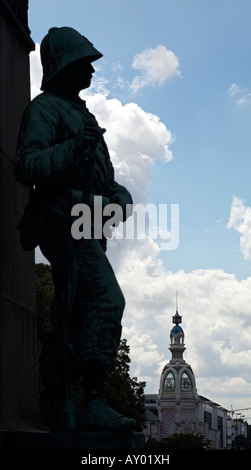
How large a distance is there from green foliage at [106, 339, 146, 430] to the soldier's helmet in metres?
25.8

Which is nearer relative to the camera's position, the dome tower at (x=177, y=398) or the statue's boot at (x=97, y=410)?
the statue's boot at (x=97, y=410)

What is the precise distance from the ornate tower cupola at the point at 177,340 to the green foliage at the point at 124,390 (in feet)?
425

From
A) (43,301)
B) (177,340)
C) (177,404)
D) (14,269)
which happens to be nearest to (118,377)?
(43,301)

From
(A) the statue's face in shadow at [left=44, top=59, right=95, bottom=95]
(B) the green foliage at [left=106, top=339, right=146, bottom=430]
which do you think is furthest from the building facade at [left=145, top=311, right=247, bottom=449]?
(A) the statue's face in shadow at [left=44, top=59, right=95, bottom=95]

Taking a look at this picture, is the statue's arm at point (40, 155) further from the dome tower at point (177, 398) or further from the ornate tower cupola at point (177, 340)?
the ornate tower cupola at point (177, 340)

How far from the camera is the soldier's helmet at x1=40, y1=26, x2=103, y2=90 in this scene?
5047mm

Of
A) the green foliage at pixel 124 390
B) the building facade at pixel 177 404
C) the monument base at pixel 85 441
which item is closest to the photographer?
the monument base at pixel 85 441

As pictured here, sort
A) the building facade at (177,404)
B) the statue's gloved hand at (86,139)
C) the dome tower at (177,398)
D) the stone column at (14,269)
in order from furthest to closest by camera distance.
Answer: the dome tower at (177,398)
the building facade at (177,404)
the stone column at (14,269)
the statue's gloved hand at (86,139)

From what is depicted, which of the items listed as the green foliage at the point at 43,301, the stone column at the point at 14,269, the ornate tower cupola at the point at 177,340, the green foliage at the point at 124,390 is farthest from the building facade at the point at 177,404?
the stone column at the point at 14,269

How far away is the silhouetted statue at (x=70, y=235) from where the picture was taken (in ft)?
15.1

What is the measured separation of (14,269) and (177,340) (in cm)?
16233

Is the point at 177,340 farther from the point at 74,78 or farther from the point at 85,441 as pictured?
the point at 85,441
